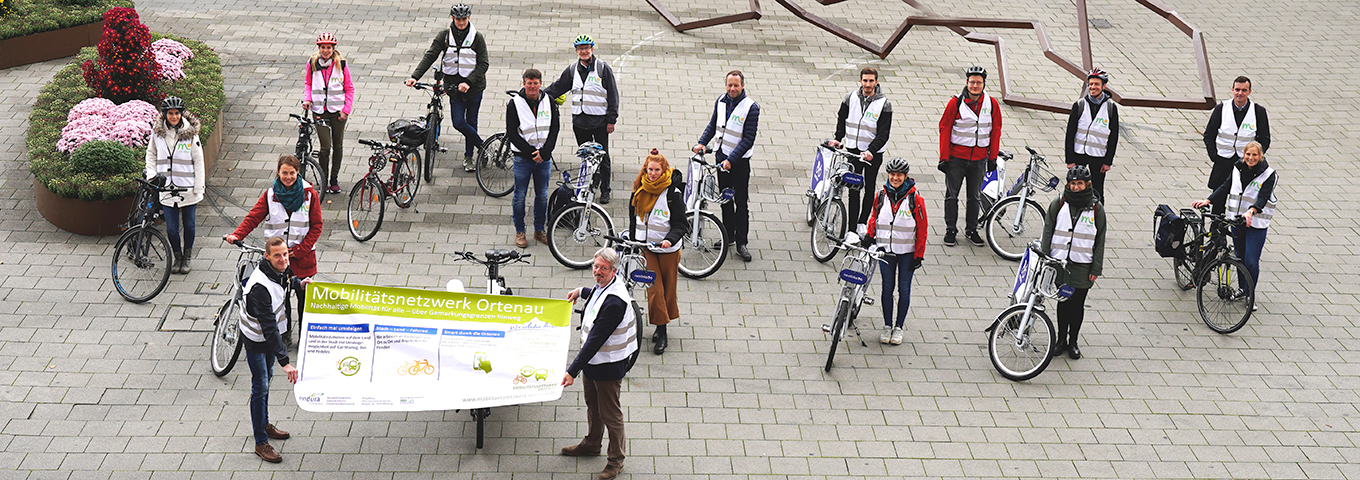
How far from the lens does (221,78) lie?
1339cm

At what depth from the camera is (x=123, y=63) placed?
11602mm

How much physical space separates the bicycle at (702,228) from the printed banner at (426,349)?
2926 mm

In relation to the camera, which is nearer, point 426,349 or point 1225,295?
point 426,349

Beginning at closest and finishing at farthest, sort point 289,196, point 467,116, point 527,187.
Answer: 1. point 289,196
2. point 527,187
3. point 467,116

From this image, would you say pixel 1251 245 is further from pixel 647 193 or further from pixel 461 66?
pixel 461 66

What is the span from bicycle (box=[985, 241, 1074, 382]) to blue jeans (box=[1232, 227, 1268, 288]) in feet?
7.24

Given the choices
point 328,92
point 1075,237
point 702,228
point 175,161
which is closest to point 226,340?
point 175,161

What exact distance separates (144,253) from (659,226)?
14.2ft

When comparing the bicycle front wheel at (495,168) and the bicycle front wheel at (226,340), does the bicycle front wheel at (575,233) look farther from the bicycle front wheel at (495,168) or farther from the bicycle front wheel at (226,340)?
the bicycle front wheel at (226,340)

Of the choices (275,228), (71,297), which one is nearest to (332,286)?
→ (275,228)

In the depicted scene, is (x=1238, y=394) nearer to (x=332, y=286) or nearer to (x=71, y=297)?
(x=332, y=286)

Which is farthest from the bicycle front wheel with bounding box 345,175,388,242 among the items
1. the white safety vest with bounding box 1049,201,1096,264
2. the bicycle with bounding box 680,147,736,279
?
the white safety vest with bounding box 1049,201,1096,264

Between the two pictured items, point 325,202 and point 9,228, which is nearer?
point 9,228

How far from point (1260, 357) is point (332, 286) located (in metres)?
7.39
